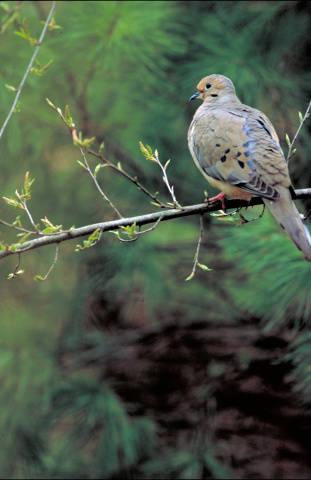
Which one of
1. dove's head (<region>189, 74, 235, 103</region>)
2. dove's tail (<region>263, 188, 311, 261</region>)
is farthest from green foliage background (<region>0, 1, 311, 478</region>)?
dove's tail (<region>263, 188, 311, 261</region>)

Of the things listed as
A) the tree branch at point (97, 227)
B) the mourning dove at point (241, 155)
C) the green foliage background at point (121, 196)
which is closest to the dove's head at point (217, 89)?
the mourning dove at point (241, 155)

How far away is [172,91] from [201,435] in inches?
A: 28.2

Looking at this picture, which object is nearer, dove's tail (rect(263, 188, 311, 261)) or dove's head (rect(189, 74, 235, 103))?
dove's tail (rect(263, 188, 311, 261))

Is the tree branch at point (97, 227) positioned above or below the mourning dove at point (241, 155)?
above

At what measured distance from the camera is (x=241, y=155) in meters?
1.29

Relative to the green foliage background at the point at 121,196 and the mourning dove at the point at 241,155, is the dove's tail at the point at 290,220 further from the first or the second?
the green foliage background at the point at 121,196

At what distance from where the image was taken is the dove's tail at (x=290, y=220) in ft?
3.54

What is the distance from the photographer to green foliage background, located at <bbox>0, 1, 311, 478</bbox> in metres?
1.80

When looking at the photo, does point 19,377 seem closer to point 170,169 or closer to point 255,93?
point 170,169

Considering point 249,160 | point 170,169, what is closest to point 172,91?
point 170,169

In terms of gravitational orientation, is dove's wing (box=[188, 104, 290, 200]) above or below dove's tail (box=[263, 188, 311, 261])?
above

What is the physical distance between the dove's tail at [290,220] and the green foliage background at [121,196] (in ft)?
1.66

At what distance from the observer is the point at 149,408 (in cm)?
199

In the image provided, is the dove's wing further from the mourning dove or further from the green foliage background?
the green foliage background
